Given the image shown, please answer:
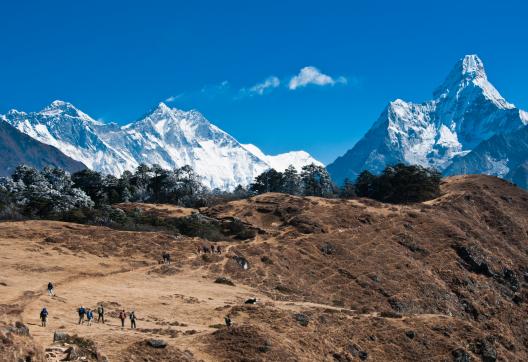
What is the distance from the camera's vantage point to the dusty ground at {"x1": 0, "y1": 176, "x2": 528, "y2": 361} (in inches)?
1590

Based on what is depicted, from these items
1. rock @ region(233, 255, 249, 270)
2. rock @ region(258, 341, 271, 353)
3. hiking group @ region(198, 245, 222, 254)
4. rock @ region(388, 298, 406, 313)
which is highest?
hiking group @ region(198, 245, 222, 254)

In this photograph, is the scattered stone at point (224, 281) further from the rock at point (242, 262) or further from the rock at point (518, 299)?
the rock at point (518, 299)

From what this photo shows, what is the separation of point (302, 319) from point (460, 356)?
39.9 feet

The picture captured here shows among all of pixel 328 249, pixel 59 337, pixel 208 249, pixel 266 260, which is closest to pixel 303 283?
pixel 266 260

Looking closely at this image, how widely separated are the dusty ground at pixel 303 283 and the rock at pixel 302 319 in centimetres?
24

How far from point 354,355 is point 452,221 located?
6037 cm

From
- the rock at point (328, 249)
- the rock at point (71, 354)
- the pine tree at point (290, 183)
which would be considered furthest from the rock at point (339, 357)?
the pine tree at point (290, 183)

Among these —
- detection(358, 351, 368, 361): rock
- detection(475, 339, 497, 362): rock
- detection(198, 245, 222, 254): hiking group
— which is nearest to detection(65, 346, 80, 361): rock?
detection(358, 351, 368, 361): rock

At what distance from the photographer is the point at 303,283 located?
68125 millimetres

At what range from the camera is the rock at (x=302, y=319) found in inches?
1794

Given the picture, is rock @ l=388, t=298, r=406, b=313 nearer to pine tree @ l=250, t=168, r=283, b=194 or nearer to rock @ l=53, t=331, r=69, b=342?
rock @ l=53, t=331, r=69, b=342

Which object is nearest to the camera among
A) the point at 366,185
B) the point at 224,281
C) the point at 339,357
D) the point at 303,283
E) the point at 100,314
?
the point at 100,314

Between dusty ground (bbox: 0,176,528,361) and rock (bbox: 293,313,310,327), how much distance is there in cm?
24

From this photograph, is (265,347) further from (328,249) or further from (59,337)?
(328,249)
